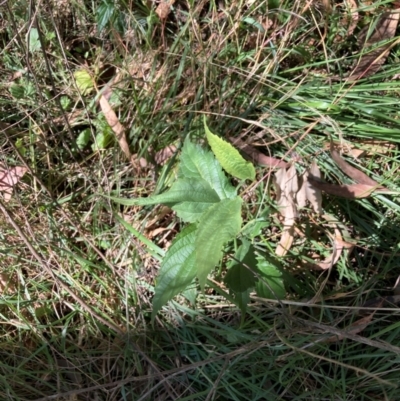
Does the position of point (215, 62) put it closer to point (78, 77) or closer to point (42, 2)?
point (78, 77)

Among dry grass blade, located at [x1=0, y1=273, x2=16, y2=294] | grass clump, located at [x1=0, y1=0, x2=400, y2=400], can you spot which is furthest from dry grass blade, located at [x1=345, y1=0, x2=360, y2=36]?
dry grass blade, located at [x1=0, y1=273, x2=16, y2=294]

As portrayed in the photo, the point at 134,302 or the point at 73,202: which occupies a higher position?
the point at 73,202

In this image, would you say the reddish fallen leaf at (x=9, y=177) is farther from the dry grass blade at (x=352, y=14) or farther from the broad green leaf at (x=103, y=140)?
the dry grass blade at (x=352, y=14)

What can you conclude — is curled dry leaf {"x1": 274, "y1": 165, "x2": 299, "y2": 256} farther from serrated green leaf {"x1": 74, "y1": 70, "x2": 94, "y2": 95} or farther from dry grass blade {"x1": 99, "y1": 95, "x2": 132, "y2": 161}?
serrated green leaf {"x1": 74, "y1": 70, "x2": 94, "y2": 95}

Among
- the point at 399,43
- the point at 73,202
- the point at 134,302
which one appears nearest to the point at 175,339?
the point at 134,302

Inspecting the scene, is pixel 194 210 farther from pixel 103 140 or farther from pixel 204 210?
pixel 103 140
